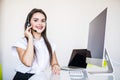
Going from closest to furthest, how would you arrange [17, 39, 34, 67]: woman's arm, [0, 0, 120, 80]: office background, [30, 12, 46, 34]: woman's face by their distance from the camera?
[17, 39, 34, 67]: woman's arm, [30, 12, 46, 34]: woman's face, [0, 0, 120, 80]: office background

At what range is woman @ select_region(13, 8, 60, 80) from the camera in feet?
5.51

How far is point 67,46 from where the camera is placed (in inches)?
112

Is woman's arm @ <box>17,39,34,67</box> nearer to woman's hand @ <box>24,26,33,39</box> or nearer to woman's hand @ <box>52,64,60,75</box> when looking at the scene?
woman's hand @ <box>24,26,33,39</box>

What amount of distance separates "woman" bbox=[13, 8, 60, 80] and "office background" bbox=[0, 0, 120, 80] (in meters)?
0.95

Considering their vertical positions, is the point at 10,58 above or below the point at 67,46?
below

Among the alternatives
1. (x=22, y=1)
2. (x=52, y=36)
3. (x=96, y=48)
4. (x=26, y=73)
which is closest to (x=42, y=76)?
(x=26, y=73)

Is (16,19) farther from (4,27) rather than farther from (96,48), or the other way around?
(96,48)

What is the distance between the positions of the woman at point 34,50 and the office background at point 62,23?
0.95 metres

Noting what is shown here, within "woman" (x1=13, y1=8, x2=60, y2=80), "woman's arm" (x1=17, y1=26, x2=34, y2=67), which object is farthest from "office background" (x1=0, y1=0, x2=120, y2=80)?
"woman's arm" (x1=17, y1=26, x2=34, y2=67)

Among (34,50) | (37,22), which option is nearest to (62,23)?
(37,22)

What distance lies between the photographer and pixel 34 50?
1728mm

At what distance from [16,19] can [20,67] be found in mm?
1177

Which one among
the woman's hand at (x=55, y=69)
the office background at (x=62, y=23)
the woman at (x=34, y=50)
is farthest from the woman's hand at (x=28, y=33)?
the office background at (x=62, y=23)

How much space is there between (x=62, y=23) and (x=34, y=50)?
45.7 inches
